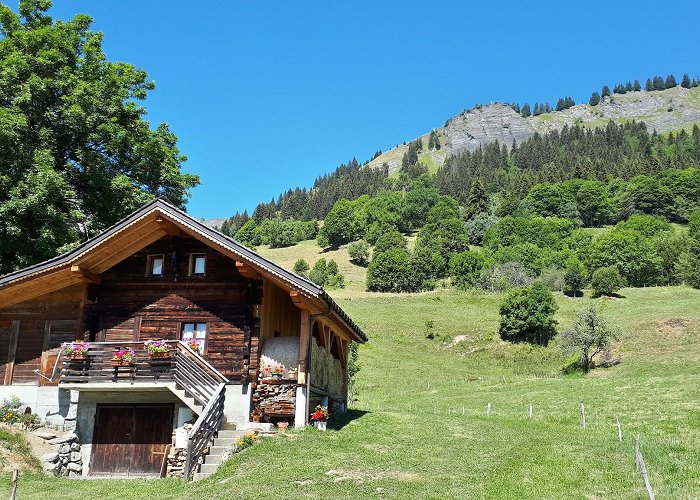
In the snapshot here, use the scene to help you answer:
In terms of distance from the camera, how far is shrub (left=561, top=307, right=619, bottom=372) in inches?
2343

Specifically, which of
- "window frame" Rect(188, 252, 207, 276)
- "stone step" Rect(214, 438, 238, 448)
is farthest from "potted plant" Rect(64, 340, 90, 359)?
"stone step" Rect(214, 438, 238, 448)

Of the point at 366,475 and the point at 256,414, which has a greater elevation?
the point at 256,414

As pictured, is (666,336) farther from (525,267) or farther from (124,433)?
(525,267)

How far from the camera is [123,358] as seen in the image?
21.6 meters

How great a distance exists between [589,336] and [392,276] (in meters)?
73.8

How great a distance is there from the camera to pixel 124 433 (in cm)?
2261

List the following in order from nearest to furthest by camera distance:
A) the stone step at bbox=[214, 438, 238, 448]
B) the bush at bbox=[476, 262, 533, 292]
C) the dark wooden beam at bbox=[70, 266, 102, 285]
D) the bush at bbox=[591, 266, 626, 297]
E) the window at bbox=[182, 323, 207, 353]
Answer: the stone step at bbox=[214, 438, 238, 448] → the dark wooden beam at bbox=[70, 266, 102, 285] → the window at bbox=[182, 323, 207, 353] → the bush at bbox=[591, 266, 626, 297] → the bush at bbox=[476, 262, 533, 292]

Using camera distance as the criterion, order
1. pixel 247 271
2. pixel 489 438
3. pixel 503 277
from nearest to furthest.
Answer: pixel 247 271, pixel 489 438, pixel 503 277

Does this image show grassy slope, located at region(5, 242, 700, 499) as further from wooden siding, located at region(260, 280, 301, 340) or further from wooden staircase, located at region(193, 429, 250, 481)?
wooden siding, located at region(260, 280, 301, 340)

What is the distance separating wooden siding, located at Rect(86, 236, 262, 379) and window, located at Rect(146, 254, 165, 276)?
0.17 meters

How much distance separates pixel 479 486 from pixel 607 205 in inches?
6929

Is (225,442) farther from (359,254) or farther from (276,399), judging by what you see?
(359,254)

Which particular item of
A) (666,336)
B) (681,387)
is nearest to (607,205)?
(666,336)

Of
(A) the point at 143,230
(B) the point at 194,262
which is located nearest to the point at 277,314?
(B) the point at 194,262
